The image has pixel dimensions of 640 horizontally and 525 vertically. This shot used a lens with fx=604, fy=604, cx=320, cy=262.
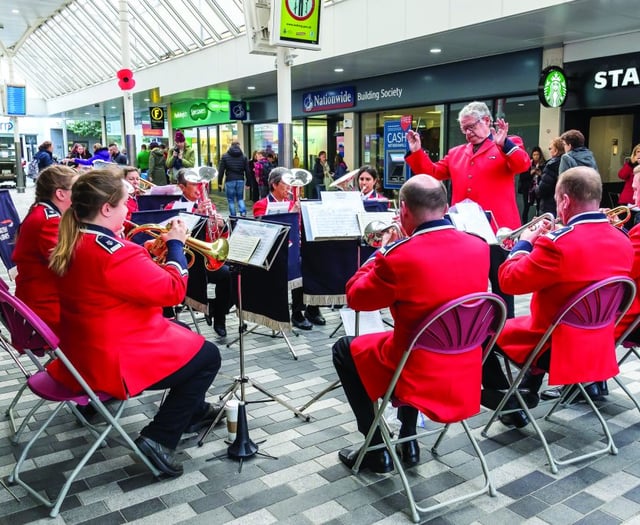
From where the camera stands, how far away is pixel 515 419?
11.8 ft

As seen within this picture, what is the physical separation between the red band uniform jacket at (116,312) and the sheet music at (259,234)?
53 cm

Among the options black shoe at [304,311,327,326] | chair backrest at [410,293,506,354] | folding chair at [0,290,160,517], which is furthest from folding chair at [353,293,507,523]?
black shoe at [304,311,327,326]

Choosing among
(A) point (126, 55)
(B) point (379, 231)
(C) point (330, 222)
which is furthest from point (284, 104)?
(A) point (126, 55)

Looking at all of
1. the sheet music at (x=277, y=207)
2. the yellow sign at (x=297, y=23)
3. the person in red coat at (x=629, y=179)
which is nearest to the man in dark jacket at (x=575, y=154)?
the person in red coat at (x=629, y=179)

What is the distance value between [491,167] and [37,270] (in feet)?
10.8

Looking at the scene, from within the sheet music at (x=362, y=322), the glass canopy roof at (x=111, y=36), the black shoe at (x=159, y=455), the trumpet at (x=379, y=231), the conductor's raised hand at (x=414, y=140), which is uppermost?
the glass canopy roof at (x=111, y=36)

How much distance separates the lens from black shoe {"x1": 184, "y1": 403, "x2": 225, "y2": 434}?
3.62 m

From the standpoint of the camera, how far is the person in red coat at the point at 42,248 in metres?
3.51

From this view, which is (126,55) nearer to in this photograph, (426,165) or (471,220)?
(426,165)

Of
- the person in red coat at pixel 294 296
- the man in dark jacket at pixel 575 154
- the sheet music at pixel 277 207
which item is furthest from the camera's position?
the man in dark jacket at pixel 575 154

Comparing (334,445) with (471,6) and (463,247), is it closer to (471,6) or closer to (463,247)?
(463,247)

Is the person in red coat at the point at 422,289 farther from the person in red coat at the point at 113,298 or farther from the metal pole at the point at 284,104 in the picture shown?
the metal pole at the point at 284,104

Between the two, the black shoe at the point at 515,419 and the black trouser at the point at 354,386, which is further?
the black shoe at the point at 515,419

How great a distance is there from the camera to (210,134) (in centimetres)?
2411
